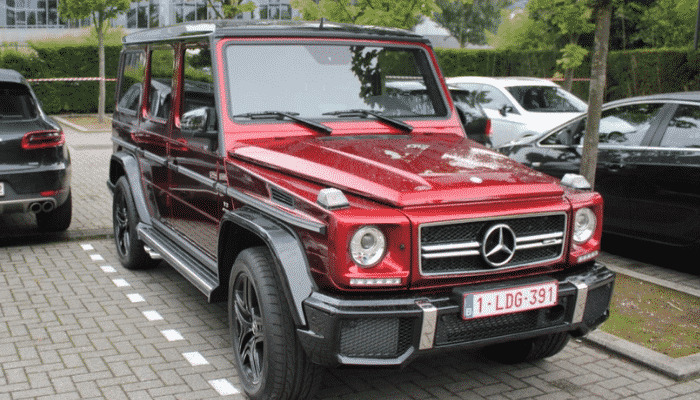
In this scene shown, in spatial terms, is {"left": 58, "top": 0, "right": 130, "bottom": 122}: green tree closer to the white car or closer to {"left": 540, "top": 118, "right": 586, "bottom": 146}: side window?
the white car

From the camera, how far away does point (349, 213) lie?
3.58 metres

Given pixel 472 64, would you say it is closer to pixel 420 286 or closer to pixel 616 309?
pixel 616 309

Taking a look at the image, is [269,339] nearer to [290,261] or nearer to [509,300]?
[290,261]

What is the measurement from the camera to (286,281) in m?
3.73

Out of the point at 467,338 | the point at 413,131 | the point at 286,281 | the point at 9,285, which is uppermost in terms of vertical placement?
the point at 413,131

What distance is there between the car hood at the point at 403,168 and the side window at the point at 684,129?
2704 millimetres

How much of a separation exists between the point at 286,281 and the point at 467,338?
0.89 meters

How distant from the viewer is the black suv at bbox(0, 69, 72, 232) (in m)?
7.21

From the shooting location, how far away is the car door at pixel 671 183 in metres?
6.51

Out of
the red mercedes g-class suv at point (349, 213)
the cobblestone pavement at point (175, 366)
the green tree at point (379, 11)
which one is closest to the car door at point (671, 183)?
the cobblestone pavement at point (175, 366)

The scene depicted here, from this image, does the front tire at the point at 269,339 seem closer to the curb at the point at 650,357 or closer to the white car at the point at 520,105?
the curb at the point at 650,357

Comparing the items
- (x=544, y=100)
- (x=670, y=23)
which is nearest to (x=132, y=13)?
(x=670, y=23)

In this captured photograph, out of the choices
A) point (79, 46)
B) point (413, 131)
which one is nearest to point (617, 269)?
point (413, 131)

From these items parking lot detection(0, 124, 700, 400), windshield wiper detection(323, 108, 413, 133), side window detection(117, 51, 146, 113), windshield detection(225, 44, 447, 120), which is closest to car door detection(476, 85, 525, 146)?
parking lot detection(0, 124, 700, 400)
